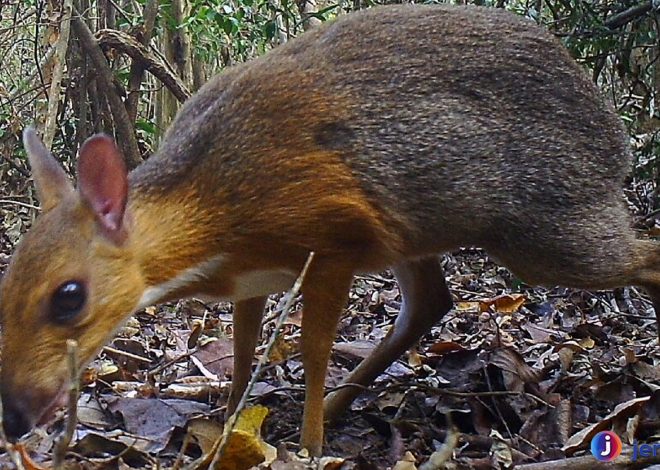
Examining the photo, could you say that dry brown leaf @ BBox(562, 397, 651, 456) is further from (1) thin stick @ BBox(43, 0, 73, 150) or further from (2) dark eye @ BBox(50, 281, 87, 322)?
(1) thin stick @ BBox(43, 0, 73, 150)

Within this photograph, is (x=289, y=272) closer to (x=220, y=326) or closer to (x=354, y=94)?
(x=354, y=94)

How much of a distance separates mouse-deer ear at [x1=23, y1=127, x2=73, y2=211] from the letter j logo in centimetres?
193

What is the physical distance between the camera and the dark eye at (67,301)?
2994 millimetres

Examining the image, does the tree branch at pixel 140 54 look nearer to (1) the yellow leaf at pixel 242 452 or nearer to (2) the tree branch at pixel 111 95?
(2) the tree branch at pixel 111 95

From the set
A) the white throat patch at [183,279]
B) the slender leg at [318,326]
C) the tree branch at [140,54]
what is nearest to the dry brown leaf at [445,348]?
the slender leg at [318,326]

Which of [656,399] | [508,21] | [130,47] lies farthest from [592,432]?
[130,47]

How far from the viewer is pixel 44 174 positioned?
339 cm

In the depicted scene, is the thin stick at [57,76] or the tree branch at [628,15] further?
the thin stick at [57,76]

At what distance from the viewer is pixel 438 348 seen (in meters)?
4.61

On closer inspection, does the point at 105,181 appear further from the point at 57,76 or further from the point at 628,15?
the point at 628,15

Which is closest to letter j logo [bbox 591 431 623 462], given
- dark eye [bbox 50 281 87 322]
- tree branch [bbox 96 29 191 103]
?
dark eye [bbox 50 281 87 322]

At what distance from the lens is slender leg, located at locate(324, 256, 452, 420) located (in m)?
4.13

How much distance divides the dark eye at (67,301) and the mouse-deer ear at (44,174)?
1.40 ft

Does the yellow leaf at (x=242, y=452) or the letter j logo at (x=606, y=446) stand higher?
the yellow leaf at (x=242, y=452)
